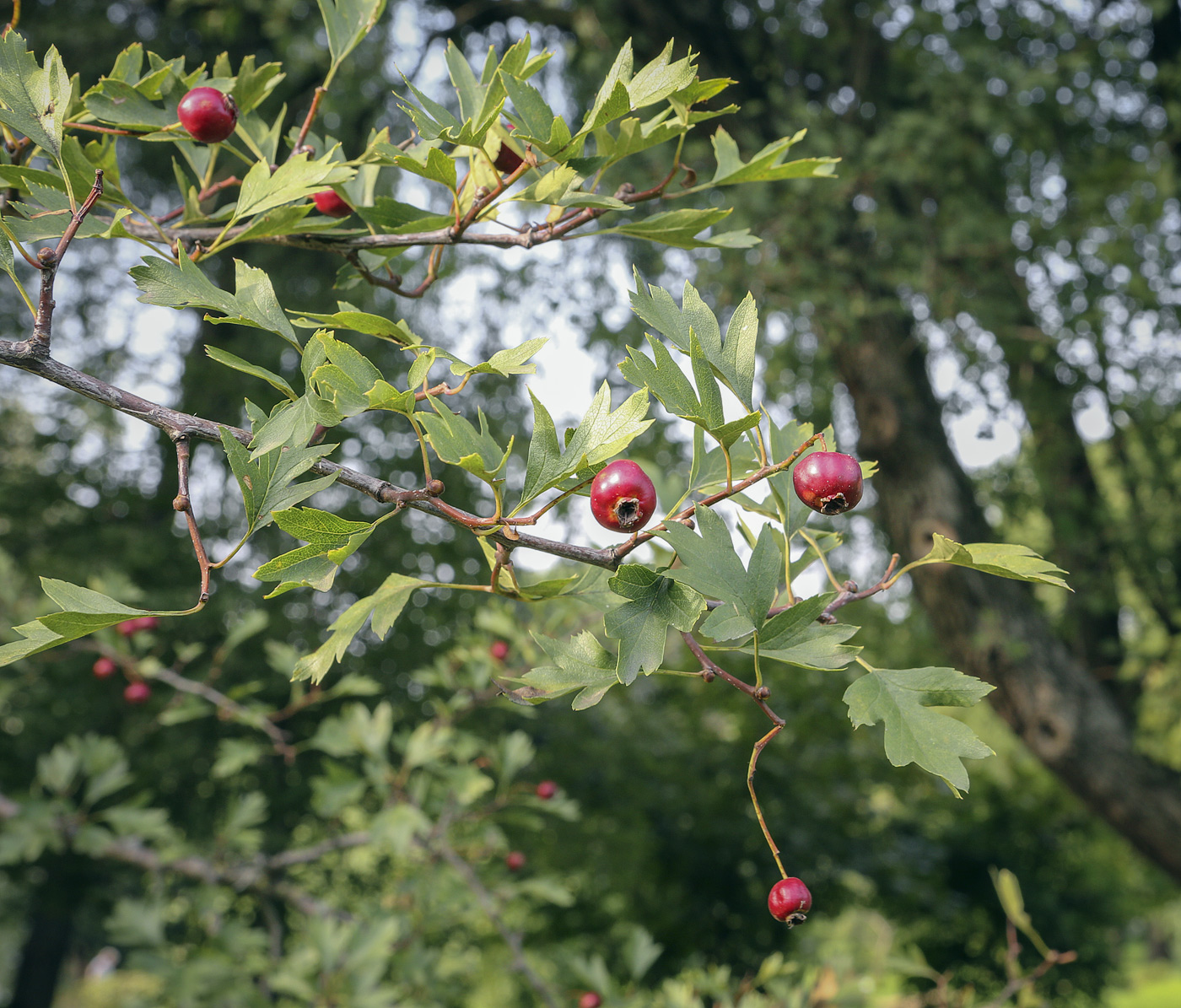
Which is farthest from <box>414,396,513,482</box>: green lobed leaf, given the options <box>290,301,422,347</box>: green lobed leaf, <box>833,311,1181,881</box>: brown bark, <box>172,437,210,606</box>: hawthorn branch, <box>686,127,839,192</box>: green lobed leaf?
<box>833,311,1181,881</box>: brown bark

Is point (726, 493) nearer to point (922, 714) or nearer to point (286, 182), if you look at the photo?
point (922, 714)

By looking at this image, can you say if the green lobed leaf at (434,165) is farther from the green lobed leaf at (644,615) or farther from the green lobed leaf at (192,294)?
the green lobed leaf at (644,615)

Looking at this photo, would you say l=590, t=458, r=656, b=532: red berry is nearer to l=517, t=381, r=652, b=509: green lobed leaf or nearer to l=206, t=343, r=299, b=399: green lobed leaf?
l=517, t=381, r=652, b=509: green lobed leaf

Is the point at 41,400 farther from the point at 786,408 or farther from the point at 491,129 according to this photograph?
the point at 491,129

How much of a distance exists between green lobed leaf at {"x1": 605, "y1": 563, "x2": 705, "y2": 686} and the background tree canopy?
5.37 ft

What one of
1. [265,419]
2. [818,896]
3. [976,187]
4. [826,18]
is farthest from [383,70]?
[818,896]

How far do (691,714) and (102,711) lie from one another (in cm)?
435

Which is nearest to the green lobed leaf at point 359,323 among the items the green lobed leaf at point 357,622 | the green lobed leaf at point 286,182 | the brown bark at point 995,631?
the green lobed leaf at point 286,182

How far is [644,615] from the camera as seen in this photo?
2.58 ft

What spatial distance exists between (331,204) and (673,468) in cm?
281

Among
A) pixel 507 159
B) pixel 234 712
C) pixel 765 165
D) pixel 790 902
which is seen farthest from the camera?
pixel 234 712

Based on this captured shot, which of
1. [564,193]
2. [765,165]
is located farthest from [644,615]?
[765,165]

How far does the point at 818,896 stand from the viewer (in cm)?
666

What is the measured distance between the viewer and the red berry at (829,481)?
0.81 metres
